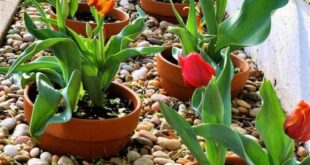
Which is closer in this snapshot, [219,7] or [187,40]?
[187,40]

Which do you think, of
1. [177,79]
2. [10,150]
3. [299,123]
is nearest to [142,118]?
[177,79]

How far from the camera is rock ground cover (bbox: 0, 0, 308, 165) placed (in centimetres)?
213

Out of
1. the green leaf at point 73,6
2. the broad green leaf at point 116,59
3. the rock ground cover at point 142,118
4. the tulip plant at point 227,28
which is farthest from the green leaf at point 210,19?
the green leaf at point 73,6

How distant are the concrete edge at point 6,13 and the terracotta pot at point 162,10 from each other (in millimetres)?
679

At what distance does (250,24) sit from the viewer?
2301 millimetres

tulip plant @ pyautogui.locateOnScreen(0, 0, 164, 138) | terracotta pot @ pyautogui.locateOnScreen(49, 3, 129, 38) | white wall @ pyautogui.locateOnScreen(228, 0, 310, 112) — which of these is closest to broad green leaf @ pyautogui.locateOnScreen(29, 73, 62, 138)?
tulip plant @ pyautogui.locateOnScreen(0, 0, 164, 138)

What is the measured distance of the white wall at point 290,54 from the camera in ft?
7.99

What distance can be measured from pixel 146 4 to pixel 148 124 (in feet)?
4.24

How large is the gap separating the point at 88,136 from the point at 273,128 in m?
0.68

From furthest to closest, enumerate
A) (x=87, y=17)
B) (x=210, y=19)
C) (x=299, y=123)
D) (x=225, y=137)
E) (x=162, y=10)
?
1. (x=162, y=10)
2. (x=87, y=17)
3. (x=210, y=19)
4. (x=225, y=137)
5. (x=299, y=123)

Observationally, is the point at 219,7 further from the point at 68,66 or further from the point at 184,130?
the point at 184,130

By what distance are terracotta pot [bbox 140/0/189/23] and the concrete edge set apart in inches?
26.7

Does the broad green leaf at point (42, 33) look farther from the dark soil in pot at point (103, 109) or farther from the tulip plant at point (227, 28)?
the tulip plant at point (227, 28)

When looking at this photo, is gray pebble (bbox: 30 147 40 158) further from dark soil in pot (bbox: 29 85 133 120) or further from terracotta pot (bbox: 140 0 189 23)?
terracotta pot (bbox: 140 0 189 23)
